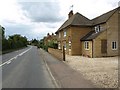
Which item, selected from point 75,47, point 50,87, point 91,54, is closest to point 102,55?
point 91,54

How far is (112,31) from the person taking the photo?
35000 millimetres

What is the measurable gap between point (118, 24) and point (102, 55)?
5.34m

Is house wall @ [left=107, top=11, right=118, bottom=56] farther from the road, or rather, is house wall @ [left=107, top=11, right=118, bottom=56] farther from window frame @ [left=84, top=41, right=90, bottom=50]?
the road

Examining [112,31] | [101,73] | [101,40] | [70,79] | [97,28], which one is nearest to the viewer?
[70,79]

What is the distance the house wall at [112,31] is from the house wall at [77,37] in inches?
278

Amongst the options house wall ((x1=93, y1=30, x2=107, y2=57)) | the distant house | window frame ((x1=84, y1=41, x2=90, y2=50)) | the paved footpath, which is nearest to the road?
the paved footpath

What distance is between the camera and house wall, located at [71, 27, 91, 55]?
135 ft

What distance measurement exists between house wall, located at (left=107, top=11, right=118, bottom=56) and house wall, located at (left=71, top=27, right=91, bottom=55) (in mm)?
7071

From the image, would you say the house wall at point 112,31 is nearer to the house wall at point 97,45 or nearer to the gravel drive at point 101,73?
the house wall at point 97,45

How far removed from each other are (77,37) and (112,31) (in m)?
7.99

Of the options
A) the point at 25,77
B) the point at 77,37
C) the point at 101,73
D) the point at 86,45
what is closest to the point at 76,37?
the point at 77,37

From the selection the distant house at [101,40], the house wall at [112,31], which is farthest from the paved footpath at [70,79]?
the house wall at [112,31]

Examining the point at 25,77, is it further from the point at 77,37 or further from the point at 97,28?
the point at 77,37

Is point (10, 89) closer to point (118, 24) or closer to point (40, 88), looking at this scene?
point (40, 88)
